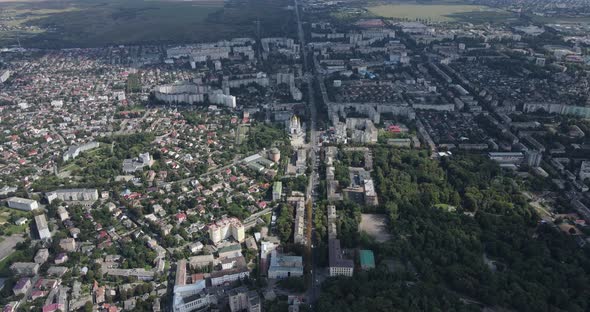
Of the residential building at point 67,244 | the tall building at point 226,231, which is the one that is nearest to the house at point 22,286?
→ the residential building at point 67,244

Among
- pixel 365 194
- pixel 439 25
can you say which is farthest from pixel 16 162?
pixel 439 25

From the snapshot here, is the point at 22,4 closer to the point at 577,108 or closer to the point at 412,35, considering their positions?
the point at 412,35

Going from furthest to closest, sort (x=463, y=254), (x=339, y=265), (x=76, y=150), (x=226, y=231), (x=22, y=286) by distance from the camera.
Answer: (x=76, y=150), (x=226, y=231), (x=463, y=254), (x=339, y=265), (x=22, y=286)

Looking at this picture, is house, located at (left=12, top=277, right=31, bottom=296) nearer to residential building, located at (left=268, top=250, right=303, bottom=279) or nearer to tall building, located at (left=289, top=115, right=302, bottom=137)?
residential building, located at (left=268, top=250, right=303, bottom=279)

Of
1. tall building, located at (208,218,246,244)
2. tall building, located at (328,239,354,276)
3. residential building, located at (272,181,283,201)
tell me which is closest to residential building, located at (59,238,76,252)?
tall building, located at (208,218,246,244)

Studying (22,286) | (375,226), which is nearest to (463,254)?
(375,226)

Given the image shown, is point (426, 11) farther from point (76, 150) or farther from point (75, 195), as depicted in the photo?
point (75, 195)
